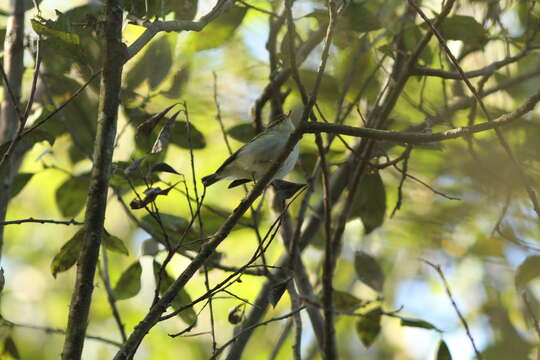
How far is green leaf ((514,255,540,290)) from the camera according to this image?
2430mm

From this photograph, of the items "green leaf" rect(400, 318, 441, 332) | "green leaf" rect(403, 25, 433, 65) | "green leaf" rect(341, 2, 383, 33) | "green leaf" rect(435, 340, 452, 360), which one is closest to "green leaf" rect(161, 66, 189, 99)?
"green leaf" rect(341, 2, 383, 33)

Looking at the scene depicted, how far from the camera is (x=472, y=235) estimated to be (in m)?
4.02

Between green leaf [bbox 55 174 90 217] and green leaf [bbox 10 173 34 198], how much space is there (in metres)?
0.24

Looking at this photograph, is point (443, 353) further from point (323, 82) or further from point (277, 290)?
point (323, 82)

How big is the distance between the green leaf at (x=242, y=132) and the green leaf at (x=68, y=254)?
0.94 m

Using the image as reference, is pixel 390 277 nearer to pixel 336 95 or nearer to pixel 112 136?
pixel 336 95

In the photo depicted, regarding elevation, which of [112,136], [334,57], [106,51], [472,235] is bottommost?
[112,136]

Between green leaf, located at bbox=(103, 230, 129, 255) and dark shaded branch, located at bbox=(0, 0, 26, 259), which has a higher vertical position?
dark shaded branch, located at bbox=(0, 0, 26, 259)

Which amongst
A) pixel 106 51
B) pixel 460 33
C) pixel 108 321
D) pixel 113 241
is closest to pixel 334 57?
pixel 460 33

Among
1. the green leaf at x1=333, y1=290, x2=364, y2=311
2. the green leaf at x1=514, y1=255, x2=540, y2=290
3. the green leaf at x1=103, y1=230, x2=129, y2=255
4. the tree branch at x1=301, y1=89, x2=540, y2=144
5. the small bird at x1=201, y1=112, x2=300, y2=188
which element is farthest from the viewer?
the green leaf at x1=333, y1=290, x2=364, y2=311

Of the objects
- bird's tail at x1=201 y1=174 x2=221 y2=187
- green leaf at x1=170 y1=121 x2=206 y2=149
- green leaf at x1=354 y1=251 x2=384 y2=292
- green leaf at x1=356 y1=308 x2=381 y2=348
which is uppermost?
green leaf at x1=170 y1=121 x2=206 y2=149

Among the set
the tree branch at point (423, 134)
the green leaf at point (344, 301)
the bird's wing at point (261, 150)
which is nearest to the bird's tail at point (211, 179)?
the bird's wing at point (261, 150)

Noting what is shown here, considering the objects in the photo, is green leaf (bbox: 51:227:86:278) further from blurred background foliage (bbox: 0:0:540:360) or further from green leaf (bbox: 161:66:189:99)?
green leaf (bbox: 161:66:189:99)

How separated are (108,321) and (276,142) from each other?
125 inches
